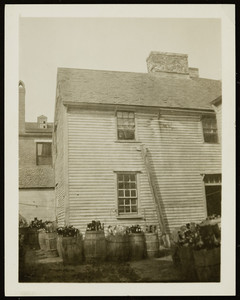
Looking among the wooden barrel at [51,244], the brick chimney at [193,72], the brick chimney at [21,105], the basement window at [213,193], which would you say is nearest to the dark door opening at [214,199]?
the basement window at [213,193]

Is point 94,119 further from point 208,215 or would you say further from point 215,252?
point 215,252

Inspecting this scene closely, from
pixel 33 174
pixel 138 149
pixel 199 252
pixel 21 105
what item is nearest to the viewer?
pixel 199 252

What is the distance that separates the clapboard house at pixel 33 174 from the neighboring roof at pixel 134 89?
26.1 inches

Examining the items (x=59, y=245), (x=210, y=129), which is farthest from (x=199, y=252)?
(x=59, y=245)

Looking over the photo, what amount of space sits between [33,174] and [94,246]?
1.45m

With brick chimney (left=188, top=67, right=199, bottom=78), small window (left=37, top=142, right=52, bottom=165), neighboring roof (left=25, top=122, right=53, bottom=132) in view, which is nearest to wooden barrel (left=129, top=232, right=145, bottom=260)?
small window (left=37, top=142, right=52, bottom=165)

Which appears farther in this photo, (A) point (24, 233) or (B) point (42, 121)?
(B) point (42, 121)

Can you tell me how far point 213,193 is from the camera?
522cm

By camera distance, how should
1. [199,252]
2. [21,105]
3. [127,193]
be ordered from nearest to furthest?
1. [199,252]
2. [21,105]
3. [127,193]

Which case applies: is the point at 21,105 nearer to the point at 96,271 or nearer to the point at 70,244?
the point at 70,244

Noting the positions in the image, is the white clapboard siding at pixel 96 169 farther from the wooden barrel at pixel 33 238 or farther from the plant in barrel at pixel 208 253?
the plant in barrel at pixel 208 253

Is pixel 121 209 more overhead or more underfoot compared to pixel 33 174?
more underfoot

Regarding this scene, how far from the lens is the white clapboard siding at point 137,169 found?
17.2ft

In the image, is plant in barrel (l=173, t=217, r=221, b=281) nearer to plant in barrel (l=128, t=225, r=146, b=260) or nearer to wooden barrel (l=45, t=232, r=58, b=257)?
plant in barrel (l=128, t=225, r=146, b=260)
